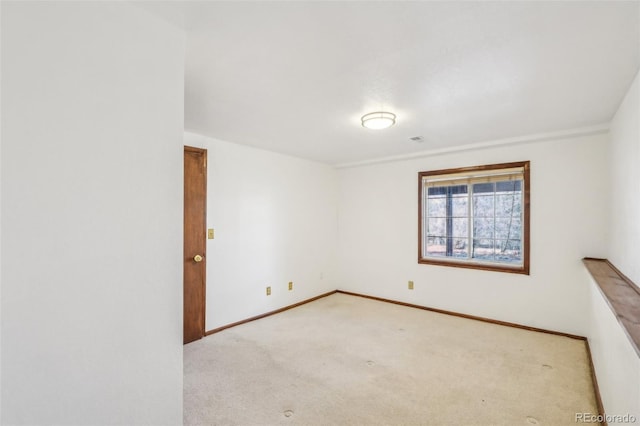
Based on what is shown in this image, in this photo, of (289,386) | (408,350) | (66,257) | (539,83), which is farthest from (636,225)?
(66,257)

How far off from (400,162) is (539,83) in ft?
8.72

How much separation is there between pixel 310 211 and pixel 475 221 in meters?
2.48

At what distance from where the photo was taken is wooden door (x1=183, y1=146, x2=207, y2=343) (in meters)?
3.41

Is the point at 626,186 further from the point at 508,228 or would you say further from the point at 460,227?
the point at 460,227

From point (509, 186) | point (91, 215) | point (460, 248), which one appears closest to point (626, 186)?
point (509, 186)

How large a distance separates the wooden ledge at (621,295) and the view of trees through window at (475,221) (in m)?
0.98

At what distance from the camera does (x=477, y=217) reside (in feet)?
13.9

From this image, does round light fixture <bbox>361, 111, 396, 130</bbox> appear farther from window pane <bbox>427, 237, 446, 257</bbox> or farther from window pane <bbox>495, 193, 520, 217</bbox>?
window pane <bbox>427, 237, 446, 257</bbox>

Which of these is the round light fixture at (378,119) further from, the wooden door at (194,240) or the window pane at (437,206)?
the window pane at (437,206)

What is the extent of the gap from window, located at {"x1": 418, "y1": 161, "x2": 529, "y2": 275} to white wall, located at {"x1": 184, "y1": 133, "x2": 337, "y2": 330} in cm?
169

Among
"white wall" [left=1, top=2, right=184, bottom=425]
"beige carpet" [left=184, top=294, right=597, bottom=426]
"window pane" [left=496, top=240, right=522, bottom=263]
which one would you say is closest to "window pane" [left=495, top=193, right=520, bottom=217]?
"window pane" [left=496, top=240, right=522, bottom=263]

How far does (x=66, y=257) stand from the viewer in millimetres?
1254

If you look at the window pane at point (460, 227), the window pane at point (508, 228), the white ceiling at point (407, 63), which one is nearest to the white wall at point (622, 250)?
the white ceiling at point (407, 63)

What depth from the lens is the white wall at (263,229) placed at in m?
3.73
